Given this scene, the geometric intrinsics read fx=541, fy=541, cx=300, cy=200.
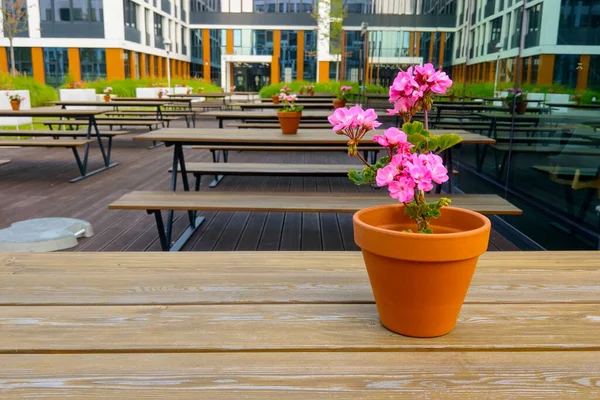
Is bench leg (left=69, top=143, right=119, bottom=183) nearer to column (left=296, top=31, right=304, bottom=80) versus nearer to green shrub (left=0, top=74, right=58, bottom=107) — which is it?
green shrub (left=0, top=74, right=58, bottom=107)

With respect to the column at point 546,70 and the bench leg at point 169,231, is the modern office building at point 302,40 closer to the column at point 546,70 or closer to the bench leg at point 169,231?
the column at point 546,70

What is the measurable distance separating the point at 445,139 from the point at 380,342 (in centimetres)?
41

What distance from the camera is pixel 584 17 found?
3.38 m

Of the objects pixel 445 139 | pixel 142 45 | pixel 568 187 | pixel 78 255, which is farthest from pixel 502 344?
pixel 142 45

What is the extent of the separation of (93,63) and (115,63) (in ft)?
3.98

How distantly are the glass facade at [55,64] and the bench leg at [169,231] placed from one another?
25.9m

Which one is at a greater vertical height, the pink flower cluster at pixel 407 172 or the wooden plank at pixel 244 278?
the pink flower cluster at pixel 407 172

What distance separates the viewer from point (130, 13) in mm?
27406

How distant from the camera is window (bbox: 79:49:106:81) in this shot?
2667cm

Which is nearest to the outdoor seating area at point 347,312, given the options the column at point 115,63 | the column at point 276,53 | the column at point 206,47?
the column at point 115,63

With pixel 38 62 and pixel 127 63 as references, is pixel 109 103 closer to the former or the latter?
pixel 127 63

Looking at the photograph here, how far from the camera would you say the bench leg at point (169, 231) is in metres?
3.46

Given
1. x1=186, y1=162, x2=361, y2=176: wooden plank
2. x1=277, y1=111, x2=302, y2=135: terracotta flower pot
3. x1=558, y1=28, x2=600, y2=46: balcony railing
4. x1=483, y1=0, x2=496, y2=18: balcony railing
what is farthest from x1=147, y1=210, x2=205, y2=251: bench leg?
x1=483, y1=0, x2=496, y2=18: balcony railing

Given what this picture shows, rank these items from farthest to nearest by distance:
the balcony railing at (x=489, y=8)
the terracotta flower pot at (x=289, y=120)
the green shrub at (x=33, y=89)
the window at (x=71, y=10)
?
the window at (x=71, y=10) → the green shrub at (x=33, y=89) → the balcony railing at (x=489, y=8) → the terracotta flower pot at (x=289, y=120)
